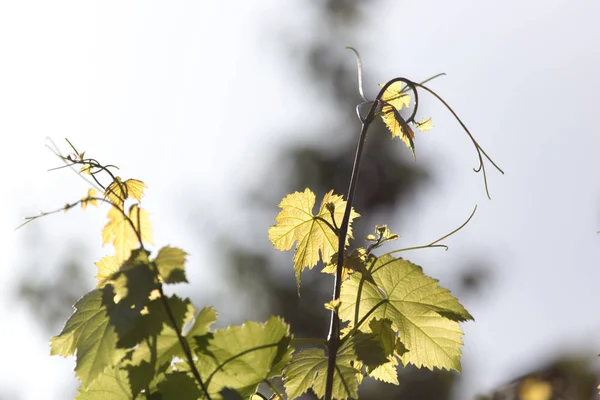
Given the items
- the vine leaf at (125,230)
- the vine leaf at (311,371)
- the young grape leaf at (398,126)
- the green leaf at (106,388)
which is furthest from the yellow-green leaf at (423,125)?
the green leaf at (106,388)

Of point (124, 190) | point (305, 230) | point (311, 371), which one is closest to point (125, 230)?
point (124, 190)

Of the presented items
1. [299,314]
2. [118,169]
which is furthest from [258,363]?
[299,314]

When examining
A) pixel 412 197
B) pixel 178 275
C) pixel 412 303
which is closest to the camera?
pixel 178 275

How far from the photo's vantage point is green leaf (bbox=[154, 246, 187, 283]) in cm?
83

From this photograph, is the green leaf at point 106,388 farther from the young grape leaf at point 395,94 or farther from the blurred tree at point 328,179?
the blurred tree at point 328,179

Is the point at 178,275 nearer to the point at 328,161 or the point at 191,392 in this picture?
the point at 191,392

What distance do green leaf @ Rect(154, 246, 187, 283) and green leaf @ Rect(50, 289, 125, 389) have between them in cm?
11

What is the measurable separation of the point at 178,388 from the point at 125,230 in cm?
22

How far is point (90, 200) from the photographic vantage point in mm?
887

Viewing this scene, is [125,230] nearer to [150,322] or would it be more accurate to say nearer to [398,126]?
[150,322]

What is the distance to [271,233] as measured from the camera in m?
1.41

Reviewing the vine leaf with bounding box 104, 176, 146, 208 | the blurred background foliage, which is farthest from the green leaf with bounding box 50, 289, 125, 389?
the blurred background foliage

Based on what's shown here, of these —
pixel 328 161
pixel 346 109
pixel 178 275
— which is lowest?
pixel 178 275

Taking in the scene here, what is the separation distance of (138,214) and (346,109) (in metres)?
13.6
